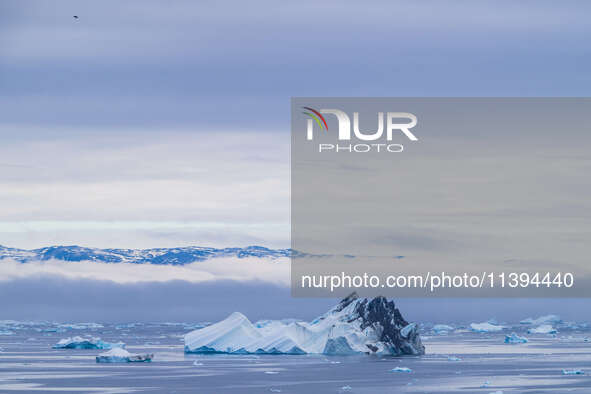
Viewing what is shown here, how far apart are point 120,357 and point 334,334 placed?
10361mm

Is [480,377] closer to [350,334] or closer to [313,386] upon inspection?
[313,386]

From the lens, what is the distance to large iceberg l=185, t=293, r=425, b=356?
155 ft

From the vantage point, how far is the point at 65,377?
35.8 meters

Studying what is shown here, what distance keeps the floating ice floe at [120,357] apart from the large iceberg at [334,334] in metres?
4.92

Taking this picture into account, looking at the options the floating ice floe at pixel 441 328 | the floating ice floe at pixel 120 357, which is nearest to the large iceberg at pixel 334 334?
the floating ice floe at pixel 120 357

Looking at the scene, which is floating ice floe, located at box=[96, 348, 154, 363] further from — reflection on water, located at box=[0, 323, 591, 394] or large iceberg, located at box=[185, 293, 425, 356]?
large iceberg, located at box=[185, 293, 425, 356]

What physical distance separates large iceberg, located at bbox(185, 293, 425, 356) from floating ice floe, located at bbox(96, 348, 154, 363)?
4.92m

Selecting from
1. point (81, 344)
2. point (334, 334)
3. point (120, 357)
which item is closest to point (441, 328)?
point (81, 344)

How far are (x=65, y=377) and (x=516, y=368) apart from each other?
17938mm

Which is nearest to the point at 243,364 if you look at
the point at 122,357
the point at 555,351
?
the point at 122,357

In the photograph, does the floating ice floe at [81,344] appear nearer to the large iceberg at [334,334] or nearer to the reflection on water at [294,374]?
the reflection on water at [294,374]

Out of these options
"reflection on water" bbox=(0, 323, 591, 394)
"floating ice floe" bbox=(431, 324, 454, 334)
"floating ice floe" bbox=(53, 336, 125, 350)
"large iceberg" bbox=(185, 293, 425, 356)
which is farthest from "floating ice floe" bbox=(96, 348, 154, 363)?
"floating ice floe" bbox=(431, 324, 454, 334)

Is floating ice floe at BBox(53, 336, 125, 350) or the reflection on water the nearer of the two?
the reflection on water

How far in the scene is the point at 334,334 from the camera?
47.8m
